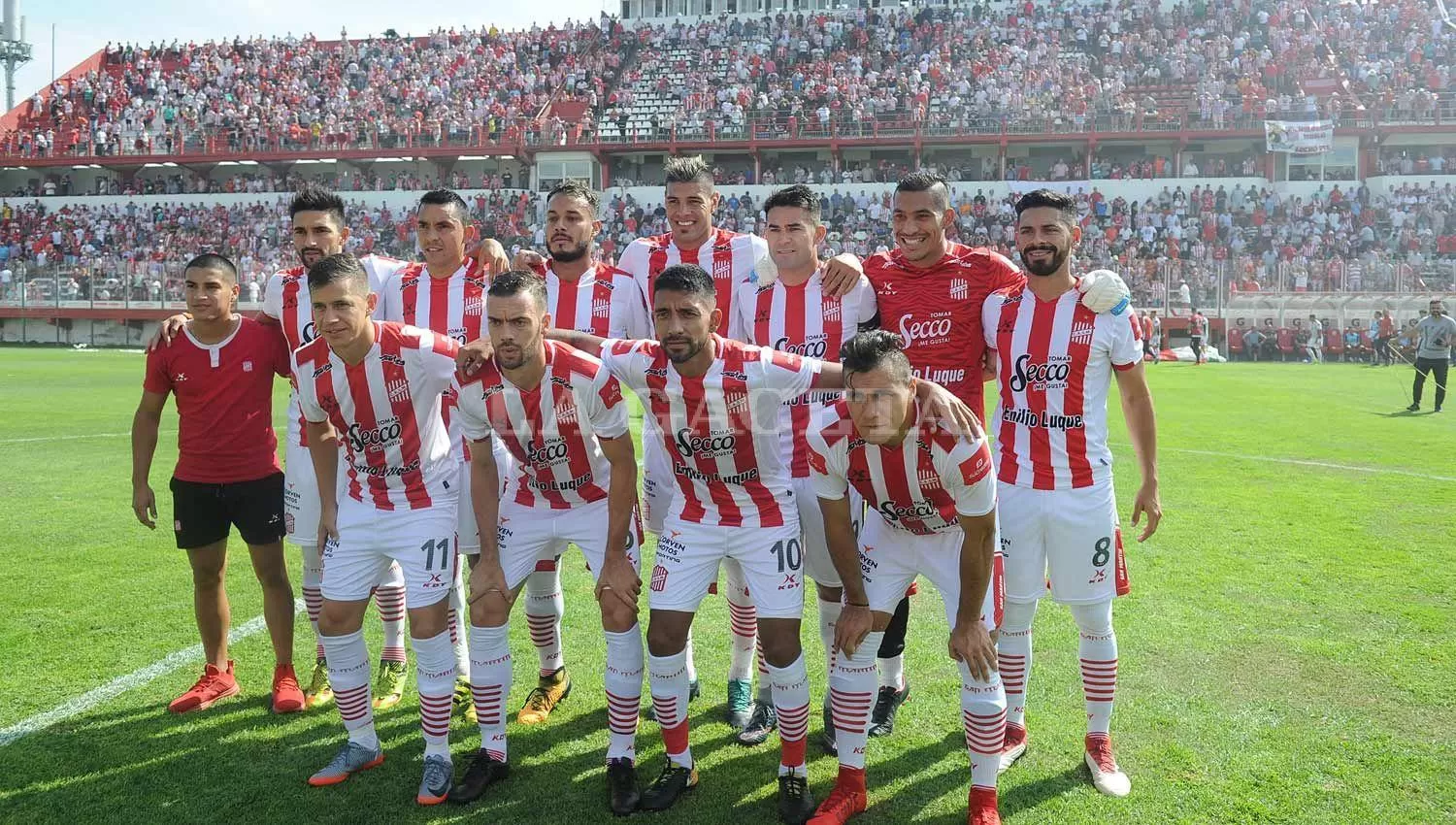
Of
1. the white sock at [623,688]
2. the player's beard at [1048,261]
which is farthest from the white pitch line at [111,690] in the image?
the player's beard at [1048,261]

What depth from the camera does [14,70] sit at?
63.2 metres

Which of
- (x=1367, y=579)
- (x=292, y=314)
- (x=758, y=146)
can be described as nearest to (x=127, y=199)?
(x=758, y=146)

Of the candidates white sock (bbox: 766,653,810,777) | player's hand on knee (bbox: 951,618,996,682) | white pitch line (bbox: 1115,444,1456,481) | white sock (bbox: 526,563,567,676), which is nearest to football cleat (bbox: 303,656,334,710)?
white sock (bbox: 526,563,567,676)

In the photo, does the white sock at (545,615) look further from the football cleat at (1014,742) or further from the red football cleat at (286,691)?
the football cleat at (1014,742)

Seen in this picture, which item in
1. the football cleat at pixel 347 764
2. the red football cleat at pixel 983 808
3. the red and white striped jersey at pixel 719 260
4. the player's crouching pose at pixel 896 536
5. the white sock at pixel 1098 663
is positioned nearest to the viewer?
the player's crouching pose at pixel 896 536

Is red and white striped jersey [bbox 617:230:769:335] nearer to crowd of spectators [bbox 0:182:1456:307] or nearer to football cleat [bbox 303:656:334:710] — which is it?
football cleat [bbox 303:656:334:710]

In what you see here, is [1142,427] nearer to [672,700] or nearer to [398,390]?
[672,700]

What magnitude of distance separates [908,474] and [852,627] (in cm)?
66

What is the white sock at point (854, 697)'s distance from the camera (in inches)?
155

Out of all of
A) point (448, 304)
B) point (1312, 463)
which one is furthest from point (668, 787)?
point (1312, 463)

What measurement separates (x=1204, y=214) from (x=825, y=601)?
3452 cm

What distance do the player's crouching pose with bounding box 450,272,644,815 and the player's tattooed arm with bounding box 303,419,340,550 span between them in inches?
25.1

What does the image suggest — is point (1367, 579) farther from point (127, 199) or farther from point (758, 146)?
point (127, 199)

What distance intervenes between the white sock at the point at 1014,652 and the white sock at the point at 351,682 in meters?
2.84
